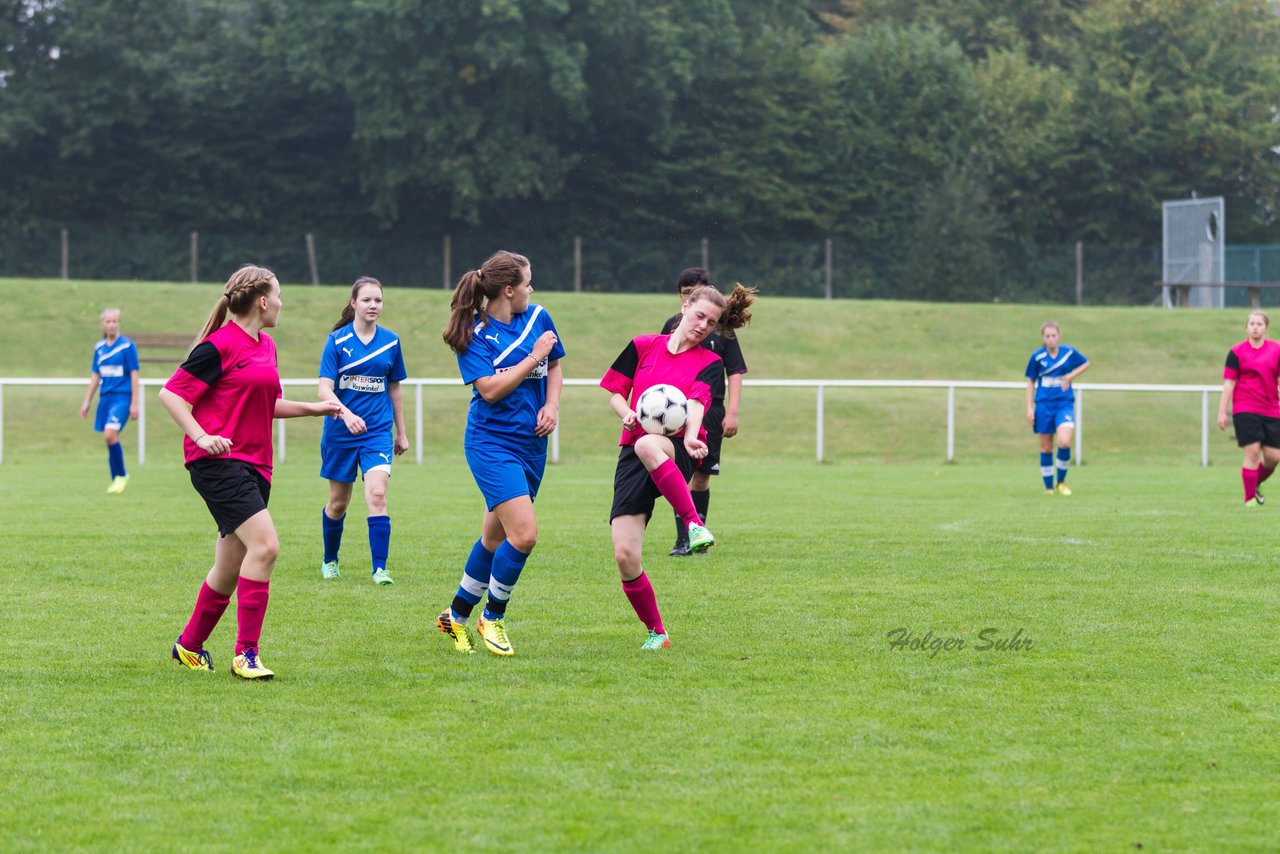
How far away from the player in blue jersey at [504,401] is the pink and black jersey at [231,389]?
2.93ft

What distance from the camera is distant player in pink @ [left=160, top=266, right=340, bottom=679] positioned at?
6391 mm

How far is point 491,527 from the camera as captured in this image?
7.28 meters

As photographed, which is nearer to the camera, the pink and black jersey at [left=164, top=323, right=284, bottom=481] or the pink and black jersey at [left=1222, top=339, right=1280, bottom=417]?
the pink and black jersey at [left=164, top=323, right=284, bottom=481]

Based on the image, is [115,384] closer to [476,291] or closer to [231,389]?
[476,291]

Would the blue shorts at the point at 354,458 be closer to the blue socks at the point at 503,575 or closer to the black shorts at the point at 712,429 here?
the black shorts at the point at 712,429

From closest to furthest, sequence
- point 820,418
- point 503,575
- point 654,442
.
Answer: point 654,442 < point 503,575 < point 820,418

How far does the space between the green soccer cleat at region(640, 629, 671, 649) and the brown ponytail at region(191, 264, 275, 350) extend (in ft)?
7.63

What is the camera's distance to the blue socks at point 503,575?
7.11 metres

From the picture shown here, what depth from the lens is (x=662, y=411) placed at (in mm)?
7059

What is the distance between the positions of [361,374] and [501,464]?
10.8 ft

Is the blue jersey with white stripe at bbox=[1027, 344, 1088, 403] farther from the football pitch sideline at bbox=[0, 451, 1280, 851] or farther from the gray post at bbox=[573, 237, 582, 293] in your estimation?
the gray post at bbox=[573, 237, 582, 293]

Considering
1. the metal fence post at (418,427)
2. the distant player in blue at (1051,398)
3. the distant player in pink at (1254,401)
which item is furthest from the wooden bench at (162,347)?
the distant player in pink at (1254,401)

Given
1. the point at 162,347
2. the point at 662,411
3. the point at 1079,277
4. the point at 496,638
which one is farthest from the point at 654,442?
the point at 1079,277

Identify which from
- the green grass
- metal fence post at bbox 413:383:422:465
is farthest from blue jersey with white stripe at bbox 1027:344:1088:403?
metal fence post at bbox 413:383:422:465
